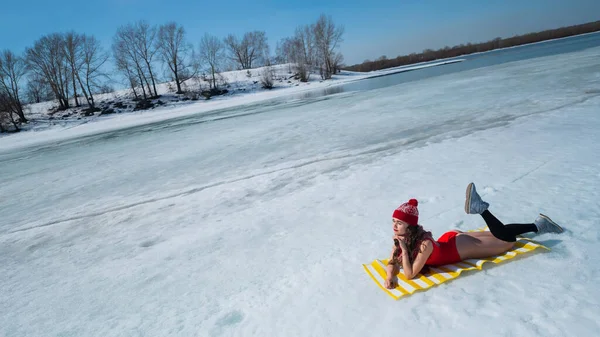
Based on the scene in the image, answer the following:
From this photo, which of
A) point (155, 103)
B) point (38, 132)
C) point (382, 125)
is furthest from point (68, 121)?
point (382, 125)

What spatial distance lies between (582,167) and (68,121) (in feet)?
113

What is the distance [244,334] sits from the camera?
229 cm

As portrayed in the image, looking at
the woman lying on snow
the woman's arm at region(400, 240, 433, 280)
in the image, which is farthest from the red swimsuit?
the woman's arm at region(400, 240, 433, 280)

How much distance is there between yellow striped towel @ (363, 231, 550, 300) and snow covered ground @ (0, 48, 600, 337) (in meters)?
0.05

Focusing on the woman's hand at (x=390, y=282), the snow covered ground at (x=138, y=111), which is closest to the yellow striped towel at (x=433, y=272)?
the woman's hand at (x=390, y=282)

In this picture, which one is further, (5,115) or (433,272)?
(5,115)

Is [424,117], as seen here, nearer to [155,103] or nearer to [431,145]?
[431,145]

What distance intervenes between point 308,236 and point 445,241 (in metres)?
1.32

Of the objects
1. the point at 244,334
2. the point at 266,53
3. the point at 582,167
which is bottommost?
the point at 244,334

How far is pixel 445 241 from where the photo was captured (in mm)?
2682

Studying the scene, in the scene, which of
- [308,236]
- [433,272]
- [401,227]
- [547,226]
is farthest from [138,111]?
[547,226]

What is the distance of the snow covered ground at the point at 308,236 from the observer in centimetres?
226

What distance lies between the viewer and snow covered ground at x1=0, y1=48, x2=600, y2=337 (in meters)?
2.26

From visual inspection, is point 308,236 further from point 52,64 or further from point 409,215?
point 52,64
